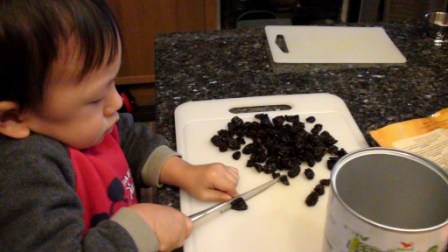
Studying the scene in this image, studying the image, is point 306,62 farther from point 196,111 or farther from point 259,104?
point 196,111

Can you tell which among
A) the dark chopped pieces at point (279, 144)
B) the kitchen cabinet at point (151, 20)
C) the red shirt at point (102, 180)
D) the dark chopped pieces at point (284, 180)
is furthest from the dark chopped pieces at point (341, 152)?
the kitchen cabinet at point (151, 20)

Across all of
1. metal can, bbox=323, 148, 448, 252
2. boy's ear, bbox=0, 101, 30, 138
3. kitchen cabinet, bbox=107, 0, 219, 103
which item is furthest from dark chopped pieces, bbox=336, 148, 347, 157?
kitchen cabinet, bbox=107, 0, 219, 103

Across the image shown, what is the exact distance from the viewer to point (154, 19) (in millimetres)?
1996

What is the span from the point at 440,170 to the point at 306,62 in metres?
0.59

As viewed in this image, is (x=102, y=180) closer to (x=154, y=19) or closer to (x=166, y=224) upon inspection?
(x=166, y=224)

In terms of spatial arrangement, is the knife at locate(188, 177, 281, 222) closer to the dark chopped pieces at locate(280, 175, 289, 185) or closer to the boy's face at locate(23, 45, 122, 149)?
the dark chopped pieces at locate(280, 175, 289, 185)

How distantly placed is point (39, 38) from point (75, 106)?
0.35ft

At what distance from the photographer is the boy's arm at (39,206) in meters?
0.52

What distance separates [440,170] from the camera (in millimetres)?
448

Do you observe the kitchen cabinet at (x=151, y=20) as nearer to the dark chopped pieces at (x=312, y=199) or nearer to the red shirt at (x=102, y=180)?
the red shirt at (x=102, y=180)

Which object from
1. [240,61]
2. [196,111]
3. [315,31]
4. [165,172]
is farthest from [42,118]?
[315,31]

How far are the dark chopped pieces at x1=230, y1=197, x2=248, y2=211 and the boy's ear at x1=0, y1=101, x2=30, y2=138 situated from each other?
0.95 ft

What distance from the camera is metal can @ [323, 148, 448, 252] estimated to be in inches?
15.4

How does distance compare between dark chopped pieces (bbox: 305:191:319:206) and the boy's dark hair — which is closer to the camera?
the boy's dark hair
